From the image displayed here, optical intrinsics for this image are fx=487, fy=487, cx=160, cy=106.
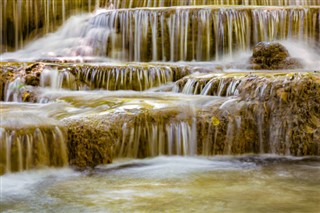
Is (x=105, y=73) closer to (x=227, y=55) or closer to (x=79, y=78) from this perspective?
(x=79, y=78)

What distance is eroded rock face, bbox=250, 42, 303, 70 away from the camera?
10.5 m

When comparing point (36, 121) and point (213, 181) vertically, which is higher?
point (36, 121)

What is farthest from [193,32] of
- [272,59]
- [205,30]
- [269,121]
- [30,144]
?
[30,144]

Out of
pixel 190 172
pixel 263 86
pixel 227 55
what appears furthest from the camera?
pixel 227 55

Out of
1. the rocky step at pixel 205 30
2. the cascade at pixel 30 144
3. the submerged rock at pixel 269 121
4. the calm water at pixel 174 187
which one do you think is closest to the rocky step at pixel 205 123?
the submerged rock at pixel 269 121

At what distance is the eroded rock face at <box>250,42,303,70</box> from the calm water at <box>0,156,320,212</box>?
4.52 metres

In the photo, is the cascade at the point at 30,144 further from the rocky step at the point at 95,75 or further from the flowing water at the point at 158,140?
the rocky step at the point at 95,75

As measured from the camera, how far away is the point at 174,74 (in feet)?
31.4

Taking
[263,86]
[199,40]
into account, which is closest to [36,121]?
[263,86]

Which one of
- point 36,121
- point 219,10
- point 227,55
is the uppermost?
point 219,10

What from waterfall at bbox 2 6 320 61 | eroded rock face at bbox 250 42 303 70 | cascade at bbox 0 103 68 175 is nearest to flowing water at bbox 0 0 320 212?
cascade at bbox 0 103 68 175

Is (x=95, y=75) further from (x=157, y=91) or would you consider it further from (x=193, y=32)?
(x=193, y=32)

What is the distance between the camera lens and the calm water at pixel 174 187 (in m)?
4.30

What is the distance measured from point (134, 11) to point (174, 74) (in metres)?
3.68
